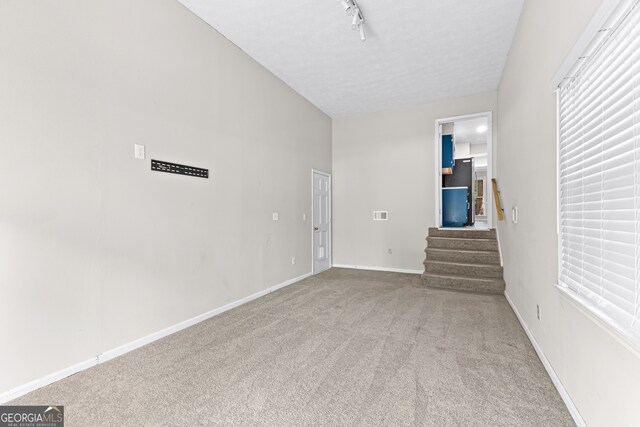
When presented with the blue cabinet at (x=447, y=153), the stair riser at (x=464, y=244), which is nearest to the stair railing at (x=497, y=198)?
the stair riser at (x=464, y=244)

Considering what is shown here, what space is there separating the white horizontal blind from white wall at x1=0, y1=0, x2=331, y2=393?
3.32 metres

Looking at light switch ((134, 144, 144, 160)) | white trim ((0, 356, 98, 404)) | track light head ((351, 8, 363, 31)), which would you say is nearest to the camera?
white trim ((0, 356, 98, 404))

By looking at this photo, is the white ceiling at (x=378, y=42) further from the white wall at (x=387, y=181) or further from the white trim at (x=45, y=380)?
the white trim at (x=45, y=380)

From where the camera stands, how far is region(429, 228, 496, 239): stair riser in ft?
16.8

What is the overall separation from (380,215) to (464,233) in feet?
5.52

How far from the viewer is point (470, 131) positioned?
300 inches

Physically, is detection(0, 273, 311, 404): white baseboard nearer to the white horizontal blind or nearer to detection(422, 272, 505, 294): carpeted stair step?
detection(422, 272, 505, 294): carpeted stair step

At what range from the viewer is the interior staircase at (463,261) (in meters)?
4.47

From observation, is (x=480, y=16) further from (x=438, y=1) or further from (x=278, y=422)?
(x=278, y=422)

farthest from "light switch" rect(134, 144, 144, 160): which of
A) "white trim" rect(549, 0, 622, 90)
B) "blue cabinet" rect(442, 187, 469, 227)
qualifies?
"blue cabinet" rect(442, 187, 469, 227)

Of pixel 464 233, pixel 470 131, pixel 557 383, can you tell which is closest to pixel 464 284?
pixel 464 233

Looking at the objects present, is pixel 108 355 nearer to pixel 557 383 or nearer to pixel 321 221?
pixel 557 383

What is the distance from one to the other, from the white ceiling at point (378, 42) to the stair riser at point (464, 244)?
9.02ft

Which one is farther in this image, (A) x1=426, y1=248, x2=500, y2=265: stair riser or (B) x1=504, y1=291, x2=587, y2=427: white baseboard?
(A) x1=426, y1=248, x2=500, y2=265: stair riser
